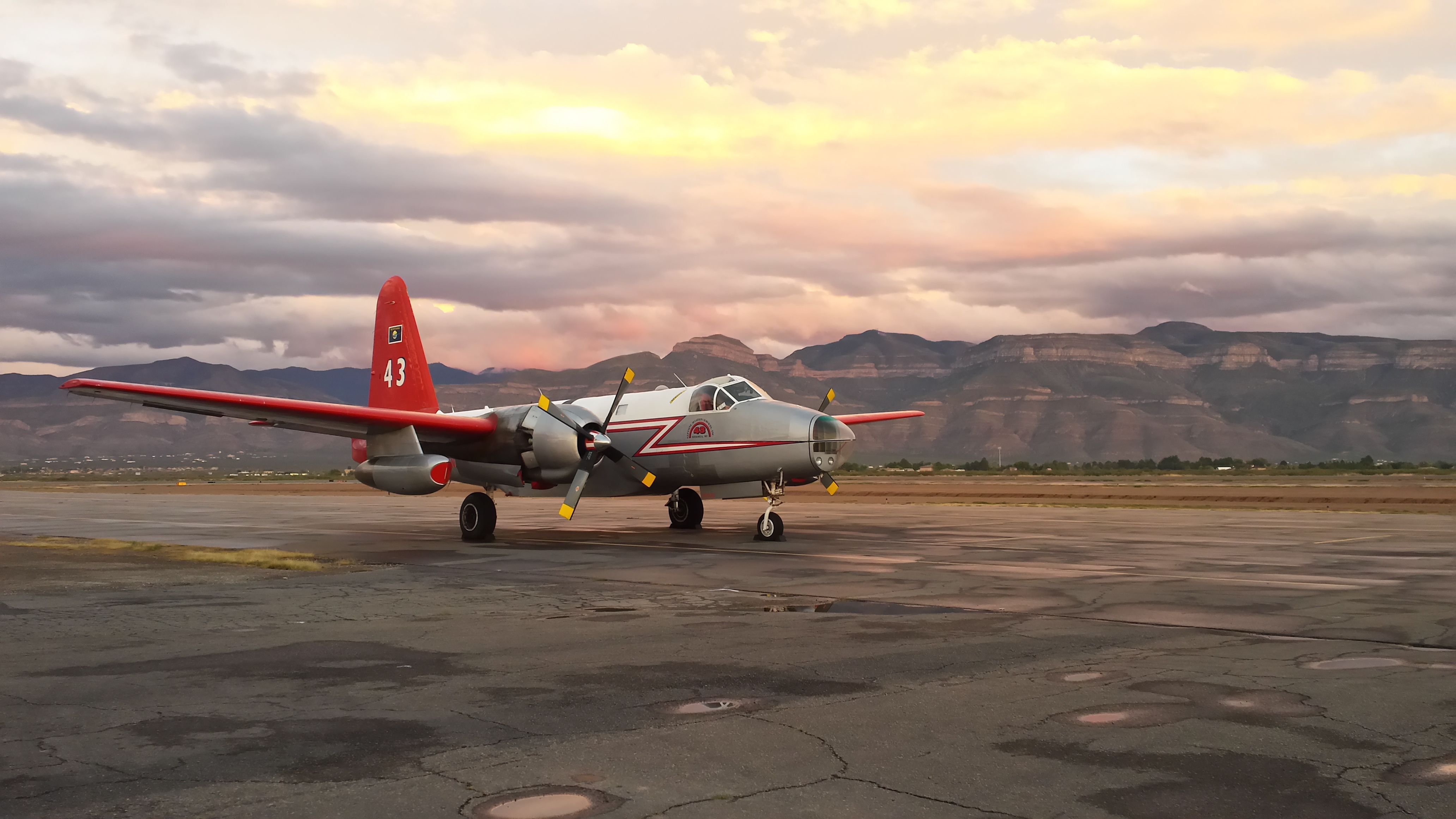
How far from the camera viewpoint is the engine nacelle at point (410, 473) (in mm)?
24344

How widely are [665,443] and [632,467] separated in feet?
3.65

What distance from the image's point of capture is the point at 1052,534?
2661 centimetres

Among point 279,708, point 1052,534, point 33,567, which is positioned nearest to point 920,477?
point 1052,534

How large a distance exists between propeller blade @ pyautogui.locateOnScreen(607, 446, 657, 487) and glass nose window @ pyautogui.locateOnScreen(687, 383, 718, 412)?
75.5 inches

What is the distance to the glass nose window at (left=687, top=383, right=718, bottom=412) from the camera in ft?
87.4

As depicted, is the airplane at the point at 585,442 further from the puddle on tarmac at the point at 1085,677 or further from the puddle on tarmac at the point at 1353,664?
the puddle on tarmac at the point at 1085,677

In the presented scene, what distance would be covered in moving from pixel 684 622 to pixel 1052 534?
1642cm

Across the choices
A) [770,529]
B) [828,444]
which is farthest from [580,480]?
[828,444]

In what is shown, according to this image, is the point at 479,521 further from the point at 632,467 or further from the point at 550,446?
the point at 632,467

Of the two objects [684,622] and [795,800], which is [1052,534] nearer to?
[684,622]

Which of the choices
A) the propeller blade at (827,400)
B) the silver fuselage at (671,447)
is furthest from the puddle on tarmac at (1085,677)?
the propeller blade at (827,400)

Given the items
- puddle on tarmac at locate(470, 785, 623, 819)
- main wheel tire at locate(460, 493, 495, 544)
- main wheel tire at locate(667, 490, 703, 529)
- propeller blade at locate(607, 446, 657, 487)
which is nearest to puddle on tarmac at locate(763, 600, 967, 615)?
puddle on tarmac at locate(470, 785, 623, 819)

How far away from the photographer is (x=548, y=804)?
577cm

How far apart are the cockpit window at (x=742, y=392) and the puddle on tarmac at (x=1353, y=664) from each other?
1745cm
